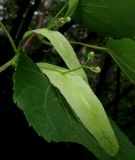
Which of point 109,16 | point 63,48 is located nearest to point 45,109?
point 63,48

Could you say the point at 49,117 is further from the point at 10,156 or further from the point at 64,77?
the point at 10,156

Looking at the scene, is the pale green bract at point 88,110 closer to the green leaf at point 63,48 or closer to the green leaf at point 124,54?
the green leaf at point 63,48

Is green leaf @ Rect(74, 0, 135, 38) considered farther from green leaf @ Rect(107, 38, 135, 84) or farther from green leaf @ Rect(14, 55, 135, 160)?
green leaf @ Rect(14, 55, 135, 160)

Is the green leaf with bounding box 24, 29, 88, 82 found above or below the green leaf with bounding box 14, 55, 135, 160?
above

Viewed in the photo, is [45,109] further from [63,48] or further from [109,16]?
[109,16]

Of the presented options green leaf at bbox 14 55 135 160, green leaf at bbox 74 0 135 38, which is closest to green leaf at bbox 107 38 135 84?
green leaf at bbox 74 0 135 38
